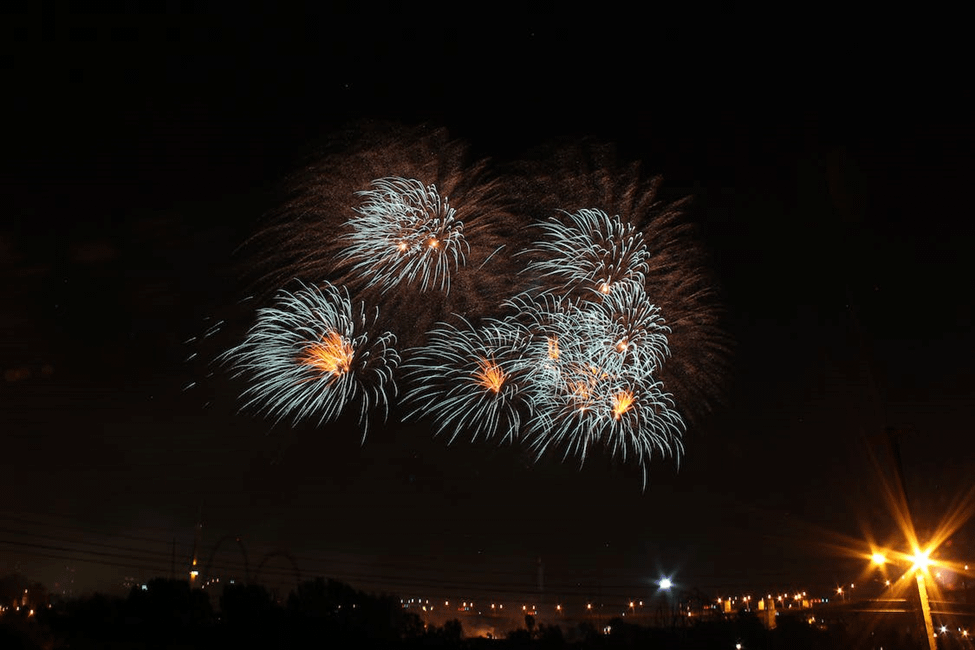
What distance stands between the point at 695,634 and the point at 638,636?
7748mm

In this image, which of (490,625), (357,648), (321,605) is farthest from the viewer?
(490,625)

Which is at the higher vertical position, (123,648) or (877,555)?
(877,555)

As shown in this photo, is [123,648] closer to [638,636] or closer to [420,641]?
[420,641]

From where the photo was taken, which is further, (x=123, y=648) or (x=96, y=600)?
(x=96, y=600)

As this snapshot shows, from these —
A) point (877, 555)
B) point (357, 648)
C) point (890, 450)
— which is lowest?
point (357, 648)

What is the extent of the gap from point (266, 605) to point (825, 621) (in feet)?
190

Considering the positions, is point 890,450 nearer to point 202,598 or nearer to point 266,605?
point 202,598

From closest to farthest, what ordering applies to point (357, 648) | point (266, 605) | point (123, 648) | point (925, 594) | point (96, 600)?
1. point (925, 594)
2. point (123, 648)
3. point (357, 648)
4. point (96, 600)
5. point (266, 605)

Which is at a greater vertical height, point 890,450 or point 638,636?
point 890,450

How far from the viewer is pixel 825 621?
84.3 m

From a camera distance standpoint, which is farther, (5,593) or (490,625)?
(490,625)

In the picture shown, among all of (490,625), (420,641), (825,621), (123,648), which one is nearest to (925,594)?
(123,648)

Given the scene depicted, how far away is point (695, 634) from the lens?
225ft

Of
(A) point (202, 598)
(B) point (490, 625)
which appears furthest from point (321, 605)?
(B) point (490, 625)
